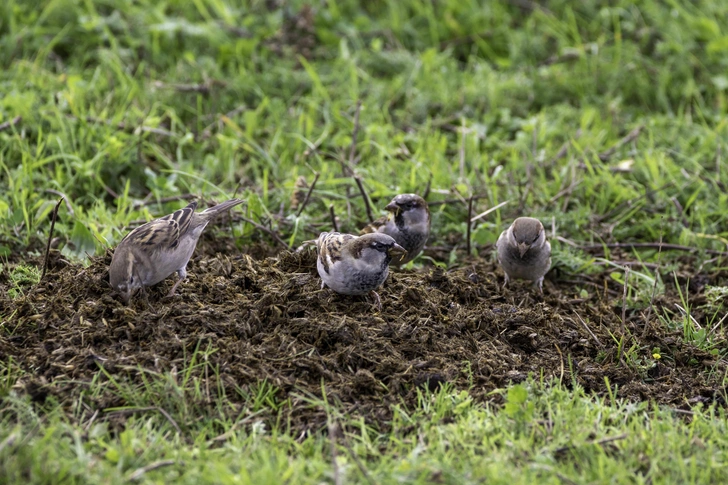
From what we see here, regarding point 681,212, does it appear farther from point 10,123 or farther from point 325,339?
point 10,123

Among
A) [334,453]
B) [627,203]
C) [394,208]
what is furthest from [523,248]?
[334,453]

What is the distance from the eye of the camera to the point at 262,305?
5.39 metres

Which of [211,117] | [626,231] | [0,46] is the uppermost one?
[0,46]

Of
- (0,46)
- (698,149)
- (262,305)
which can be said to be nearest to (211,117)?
(0,46)

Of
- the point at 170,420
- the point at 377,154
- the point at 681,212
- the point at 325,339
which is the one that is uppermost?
the point at 170,420

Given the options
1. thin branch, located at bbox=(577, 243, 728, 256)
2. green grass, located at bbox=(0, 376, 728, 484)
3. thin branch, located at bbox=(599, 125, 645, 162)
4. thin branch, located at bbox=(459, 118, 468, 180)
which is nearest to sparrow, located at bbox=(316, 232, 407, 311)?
green grass, located at bbox=(0, 376, 728, 484)

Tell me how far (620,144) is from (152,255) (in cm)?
537

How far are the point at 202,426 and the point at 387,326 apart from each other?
1.38 m

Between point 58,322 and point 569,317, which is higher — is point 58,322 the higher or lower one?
the higher one

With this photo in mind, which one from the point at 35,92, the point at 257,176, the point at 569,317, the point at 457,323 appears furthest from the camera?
the point at 35,92

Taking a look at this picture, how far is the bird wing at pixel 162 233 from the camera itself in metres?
5.42

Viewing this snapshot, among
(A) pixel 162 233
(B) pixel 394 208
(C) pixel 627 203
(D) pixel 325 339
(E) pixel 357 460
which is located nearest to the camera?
(E) pixel 357 460

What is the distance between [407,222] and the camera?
6570mm

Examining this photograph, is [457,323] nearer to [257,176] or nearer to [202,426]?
[202,426]
